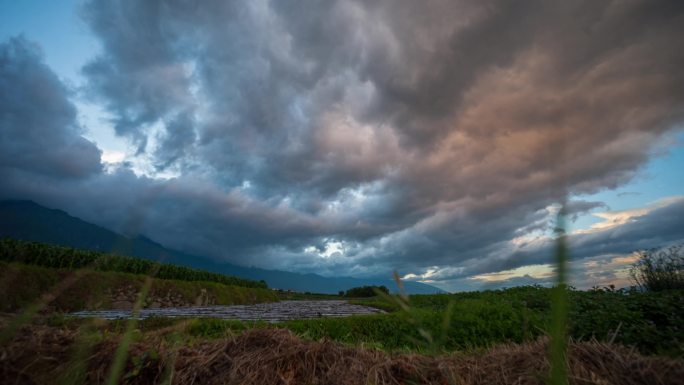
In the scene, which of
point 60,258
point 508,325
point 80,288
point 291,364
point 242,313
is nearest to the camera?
point 291,364

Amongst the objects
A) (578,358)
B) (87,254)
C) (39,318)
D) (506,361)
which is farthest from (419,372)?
(87,254)

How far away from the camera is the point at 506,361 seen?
8.06 feet

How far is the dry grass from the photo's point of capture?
194 centimetres

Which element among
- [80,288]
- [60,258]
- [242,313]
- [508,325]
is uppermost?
[60,258]

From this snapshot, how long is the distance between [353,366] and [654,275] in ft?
50.8

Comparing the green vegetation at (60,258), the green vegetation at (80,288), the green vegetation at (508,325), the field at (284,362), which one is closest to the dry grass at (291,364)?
the field at (284,362)

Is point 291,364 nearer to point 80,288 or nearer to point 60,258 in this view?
point 80,288

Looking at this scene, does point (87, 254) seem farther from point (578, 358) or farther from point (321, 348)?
point (578, 358)

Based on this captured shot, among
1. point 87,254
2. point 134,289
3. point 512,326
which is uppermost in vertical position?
point 87,254

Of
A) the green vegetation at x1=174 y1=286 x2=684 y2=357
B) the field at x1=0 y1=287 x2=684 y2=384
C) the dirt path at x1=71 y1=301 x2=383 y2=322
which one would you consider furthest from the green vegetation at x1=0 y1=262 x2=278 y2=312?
the field at x1=0 y1=287 x2=684 y2=384

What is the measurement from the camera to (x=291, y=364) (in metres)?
2.53

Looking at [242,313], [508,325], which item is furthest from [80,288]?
[508,325]

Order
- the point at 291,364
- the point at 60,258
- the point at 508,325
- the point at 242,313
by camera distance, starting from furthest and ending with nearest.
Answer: the point at 60,258
the point at 242,313
the point at 508,325
the point at 291,364

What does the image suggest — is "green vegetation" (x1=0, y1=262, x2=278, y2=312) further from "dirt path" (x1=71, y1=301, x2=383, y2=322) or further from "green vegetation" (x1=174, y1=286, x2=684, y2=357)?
"green vegetation" (x1=174, y1=286, x2=684, y2=357)
